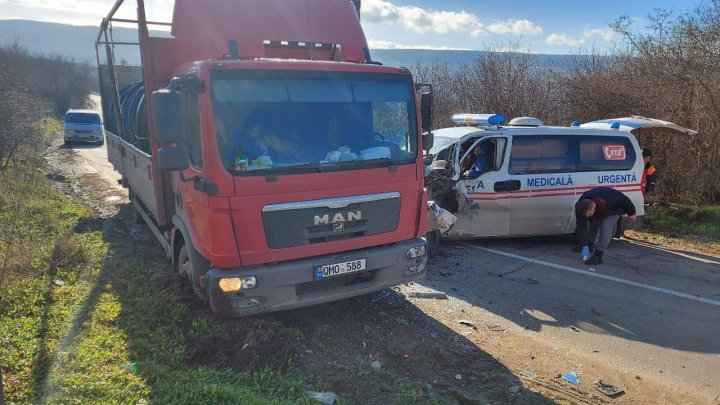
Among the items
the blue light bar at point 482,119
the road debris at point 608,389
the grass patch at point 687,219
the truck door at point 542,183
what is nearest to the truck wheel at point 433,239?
the truck door at point 542,183

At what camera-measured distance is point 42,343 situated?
4457 millimetres

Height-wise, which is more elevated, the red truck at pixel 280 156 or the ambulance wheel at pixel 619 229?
the red truck at pixel 280 156

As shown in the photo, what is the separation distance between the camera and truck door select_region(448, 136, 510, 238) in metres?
7.86

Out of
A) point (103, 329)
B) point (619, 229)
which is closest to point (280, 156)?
point (103, 329)

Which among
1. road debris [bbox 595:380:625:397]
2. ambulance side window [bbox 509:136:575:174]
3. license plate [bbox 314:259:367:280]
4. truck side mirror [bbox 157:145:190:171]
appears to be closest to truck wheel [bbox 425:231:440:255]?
ambulance side window [bbox 509:136:575:174]

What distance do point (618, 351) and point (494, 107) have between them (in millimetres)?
12141

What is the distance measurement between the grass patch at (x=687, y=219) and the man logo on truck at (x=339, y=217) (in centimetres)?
817

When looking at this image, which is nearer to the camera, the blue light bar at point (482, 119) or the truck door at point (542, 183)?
the truck door at point (542, 183)

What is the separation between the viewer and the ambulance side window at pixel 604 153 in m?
8.16

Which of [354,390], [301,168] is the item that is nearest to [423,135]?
[301,168]

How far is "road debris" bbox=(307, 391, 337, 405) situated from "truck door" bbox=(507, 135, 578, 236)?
17.0 feet

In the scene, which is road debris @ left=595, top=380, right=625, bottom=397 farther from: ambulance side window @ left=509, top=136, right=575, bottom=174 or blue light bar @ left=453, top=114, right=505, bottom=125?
blue light bar @ left=453, top=114, right=505, bottom=125

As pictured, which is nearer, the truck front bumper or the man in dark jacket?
the truck front bumper

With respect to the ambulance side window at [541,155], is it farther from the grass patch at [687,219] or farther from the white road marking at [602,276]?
the grass patch at [687,219]
